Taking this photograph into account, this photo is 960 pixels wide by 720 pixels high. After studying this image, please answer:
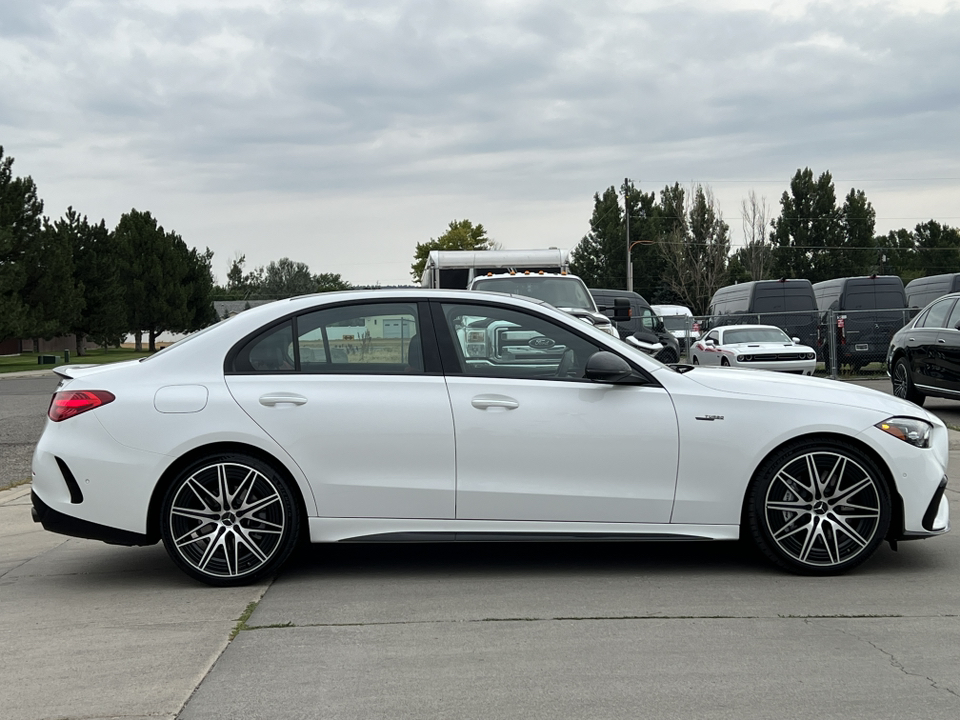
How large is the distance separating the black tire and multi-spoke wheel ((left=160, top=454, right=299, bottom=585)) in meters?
11.4

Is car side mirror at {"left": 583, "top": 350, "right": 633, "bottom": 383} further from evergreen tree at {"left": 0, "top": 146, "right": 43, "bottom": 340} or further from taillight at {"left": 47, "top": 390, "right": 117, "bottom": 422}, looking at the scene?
evergreen tree at {"left": 0, "top": 146, "right": 43, "bottom": 340}

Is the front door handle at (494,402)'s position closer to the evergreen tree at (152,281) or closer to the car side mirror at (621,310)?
the car side mirror at (621,310)

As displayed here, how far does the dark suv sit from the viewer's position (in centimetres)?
1361

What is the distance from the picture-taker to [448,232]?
316ft

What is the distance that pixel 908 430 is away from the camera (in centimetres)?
567

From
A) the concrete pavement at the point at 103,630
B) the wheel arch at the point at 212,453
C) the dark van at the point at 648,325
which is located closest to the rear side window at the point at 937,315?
the dark van at the point at 648,325

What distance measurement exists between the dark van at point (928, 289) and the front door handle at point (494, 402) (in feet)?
77.7

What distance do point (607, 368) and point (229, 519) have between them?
2123 mm

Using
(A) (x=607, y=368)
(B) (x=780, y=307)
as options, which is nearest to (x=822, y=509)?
(A) (x=607, y=368)

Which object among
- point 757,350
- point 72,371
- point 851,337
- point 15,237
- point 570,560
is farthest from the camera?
point 15,237

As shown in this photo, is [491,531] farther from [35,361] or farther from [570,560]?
[35,361]

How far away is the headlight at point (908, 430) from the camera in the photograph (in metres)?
5.65

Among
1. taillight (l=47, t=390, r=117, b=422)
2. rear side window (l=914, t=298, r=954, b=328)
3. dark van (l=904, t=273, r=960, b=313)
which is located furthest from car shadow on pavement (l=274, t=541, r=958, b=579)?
dark van (l=904, t=273, r=960, b=313)

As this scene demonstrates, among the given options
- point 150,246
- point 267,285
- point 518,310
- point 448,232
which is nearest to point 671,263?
point 448,232
